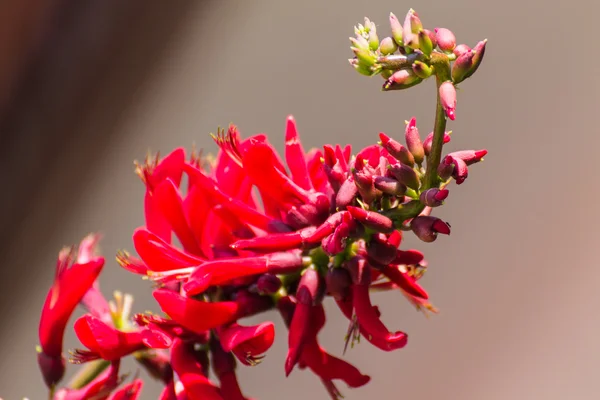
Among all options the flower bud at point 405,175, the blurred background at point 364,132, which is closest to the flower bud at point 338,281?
the flower bud at point 405,175

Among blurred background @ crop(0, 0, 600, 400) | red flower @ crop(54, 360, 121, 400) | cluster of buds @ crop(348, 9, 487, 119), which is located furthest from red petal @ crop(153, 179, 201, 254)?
blurred background @ crop(0, 0, 600, 400)

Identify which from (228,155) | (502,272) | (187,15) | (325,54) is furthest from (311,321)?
(187,15)

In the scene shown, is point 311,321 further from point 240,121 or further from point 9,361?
point 9,361

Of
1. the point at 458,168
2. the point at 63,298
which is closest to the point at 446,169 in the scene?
the point at 458,168

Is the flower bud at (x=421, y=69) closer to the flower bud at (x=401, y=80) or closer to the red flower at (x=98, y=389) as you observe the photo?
the flower bud at (x=401, y=80)

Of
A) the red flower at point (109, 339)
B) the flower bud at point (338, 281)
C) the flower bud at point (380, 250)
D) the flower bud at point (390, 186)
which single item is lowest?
the red flower at point (109, 339)

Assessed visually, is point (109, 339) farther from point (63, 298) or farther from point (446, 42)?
point (446, 42)
